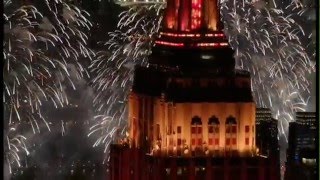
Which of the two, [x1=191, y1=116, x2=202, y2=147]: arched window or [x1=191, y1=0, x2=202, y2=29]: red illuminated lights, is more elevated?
[x1=191, y1=0, x2=202, y2=29]: red illuminated lights

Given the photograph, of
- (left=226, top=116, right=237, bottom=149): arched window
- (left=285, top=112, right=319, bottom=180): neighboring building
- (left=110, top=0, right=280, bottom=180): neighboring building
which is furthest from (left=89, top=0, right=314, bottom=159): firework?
(left=226, top=116, right=237, bottom=149): arched window

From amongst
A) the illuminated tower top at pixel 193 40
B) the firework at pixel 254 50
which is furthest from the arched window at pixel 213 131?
the firework at pixel 254 50

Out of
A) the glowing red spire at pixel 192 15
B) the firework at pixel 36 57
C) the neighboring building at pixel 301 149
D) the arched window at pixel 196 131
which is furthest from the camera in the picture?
the neighboring building at pixel 301 149

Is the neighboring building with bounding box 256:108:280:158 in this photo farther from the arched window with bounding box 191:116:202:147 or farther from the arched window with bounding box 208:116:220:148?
the arched window with bounding box 191:116:202:147

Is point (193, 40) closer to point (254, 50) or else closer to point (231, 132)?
point (231, 132)

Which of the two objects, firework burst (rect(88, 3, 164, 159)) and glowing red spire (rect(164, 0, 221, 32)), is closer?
glowing red spire (rect(164, 0, 221, 32))

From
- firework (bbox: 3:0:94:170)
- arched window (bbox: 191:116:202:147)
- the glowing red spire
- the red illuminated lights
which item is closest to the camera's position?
arched window (bbox: 191:116:202:147)

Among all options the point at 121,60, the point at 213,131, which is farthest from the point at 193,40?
the point at 121,60

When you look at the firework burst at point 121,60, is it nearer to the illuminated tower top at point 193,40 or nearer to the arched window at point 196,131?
the illuminated tower top at point 193,40
